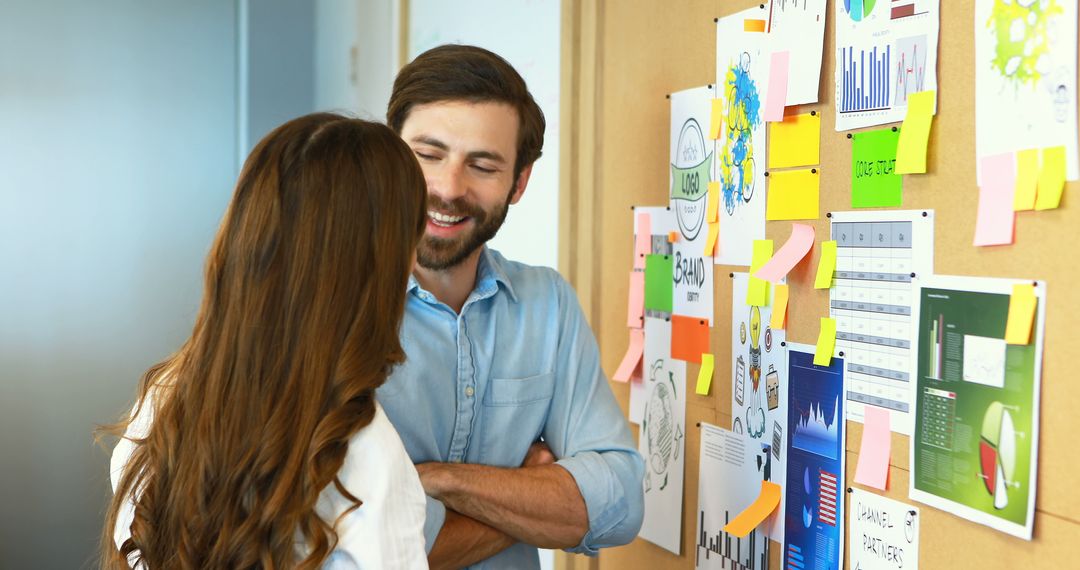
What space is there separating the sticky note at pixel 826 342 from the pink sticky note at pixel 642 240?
1.84 ft

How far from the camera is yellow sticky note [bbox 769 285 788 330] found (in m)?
1.47

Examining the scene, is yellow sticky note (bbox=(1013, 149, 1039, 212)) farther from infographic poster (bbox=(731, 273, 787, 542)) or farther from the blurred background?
the blurred background

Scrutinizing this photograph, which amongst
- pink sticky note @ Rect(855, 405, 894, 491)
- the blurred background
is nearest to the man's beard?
pink sticky note @ Rect(855, 405, 894, 491)

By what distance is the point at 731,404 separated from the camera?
1643 millimetres

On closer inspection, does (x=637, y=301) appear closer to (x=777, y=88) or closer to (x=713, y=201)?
(x=713, y=201)

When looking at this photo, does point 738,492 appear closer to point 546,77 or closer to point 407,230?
point 407,230

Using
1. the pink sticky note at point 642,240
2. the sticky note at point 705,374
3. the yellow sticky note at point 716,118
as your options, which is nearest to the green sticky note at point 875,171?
the yellow sticky note at point 716,118

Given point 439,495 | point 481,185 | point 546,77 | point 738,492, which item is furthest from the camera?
point 546,77

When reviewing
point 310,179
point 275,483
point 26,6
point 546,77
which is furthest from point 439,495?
point 26,6

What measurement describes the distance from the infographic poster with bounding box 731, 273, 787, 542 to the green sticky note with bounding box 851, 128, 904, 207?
25 centimetres

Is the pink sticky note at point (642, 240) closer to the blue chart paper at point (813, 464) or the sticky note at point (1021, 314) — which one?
the blue chart paper at point (813, 464)

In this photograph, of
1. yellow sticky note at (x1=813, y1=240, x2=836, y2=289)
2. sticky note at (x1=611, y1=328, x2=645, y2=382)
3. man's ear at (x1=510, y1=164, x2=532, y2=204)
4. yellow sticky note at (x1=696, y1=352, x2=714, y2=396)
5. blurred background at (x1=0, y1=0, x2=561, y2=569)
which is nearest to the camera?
yellow sticky note at (x1=813, y1=240, x2=836, y2=289)

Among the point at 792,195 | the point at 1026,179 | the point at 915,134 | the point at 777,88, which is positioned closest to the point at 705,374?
the point at 792,195

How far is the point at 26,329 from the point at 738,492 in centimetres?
295
